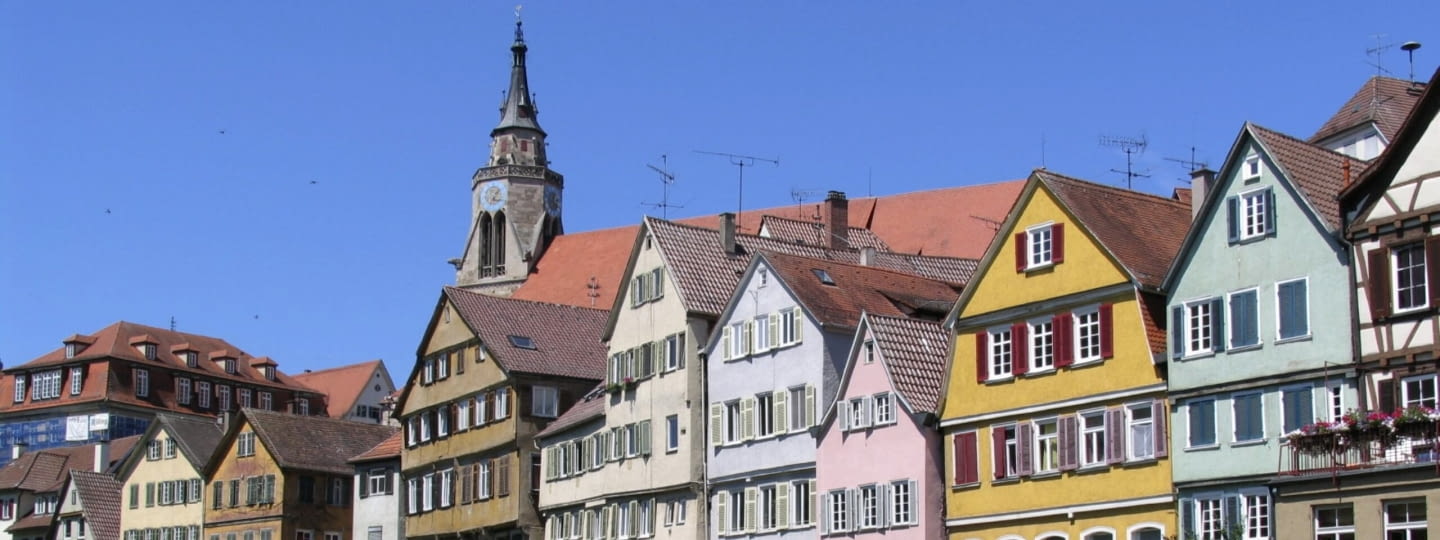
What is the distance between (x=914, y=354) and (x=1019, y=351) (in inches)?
180

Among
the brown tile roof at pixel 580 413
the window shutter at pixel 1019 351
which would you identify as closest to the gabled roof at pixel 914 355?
the window shutter at pixel 1019 351

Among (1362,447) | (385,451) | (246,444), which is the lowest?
(1362,447)

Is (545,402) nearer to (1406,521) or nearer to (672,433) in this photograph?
(672,433)

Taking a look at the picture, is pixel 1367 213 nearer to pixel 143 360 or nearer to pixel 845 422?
pixel 845 422

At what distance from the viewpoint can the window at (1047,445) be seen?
5200cm

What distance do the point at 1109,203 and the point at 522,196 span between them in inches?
4335

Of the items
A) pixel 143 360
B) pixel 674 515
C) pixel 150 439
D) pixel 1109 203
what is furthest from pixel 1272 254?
pixel 143 360

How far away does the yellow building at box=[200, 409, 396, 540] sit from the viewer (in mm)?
91375

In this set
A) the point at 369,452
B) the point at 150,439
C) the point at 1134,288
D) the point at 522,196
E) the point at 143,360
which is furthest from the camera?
the point at 522,196

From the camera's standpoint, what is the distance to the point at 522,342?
7881cm

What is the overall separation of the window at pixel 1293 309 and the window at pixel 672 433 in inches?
922

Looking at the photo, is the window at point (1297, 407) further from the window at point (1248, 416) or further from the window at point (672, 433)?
the window at point (672, 433)

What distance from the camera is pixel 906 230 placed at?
119m

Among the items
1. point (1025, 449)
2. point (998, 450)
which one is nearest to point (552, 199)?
point (998, 450)
